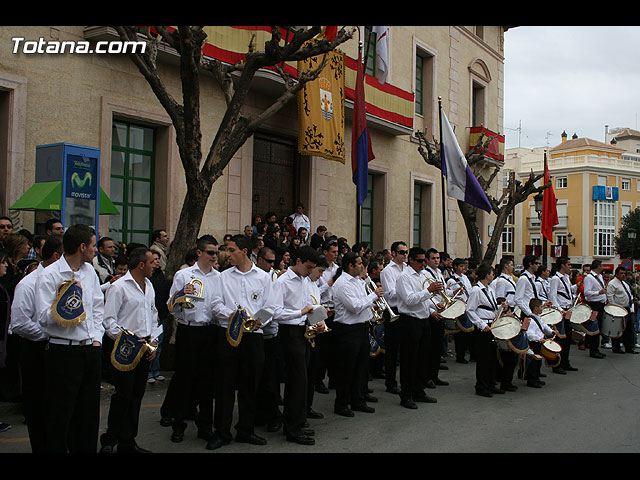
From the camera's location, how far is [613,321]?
1373cm

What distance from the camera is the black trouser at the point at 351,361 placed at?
25.8ft

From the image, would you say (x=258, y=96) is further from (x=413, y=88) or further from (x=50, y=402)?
(x=50, y=402)

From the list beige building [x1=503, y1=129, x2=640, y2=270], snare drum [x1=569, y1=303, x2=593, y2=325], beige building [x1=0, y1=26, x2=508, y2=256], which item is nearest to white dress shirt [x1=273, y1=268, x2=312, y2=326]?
beige building [x1=0, y1=26, x2=508, y2=256]

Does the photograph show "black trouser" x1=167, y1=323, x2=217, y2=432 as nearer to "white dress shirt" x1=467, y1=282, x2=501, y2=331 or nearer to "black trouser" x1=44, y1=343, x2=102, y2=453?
"black trouser" x1=44, y1=343, x2=102, y2=453

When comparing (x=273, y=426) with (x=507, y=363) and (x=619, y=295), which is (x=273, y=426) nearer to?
(x=507, y=363)

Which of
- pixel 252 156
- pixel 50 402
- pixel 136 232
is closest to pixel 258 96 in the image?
pixel 252 156

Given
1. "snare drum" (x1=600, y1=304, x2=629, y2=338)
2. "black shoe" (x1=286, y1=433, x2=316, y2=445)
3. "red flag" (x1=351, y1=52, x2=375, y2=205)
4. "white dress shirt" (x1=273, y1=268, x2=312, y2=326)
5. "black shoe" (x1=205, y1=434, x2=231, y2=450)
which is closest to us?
"black shoe" (x1=205, y1=434, x2=231, y2=450)

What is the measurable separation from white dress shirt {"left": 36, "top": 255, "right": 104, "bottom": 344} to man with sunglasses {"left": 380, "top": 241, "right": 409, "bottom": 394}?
502cm

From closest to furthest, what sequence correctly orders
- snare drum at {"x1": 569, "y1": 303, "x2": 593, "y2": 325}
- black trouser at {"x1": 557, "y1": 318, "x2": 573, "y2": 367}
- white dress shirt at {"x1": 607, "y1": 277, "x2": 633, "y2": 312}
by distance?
black trouser at {"x1": 557, "y1": 318, "x2": 573, "y2": 367} < snare drum at {"x1": 569, "y1": 303, "x2": 593, "y2": 325} < white dress shirt at {"x1": 607, "y1": 277, "x2": 633, "y2": 312}

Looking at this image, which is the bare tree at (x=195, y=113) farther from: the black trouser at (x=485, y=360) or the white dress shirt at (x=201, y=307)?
the black trouser at (x=485, y=360)

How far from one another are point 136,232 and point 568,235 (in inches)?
2231

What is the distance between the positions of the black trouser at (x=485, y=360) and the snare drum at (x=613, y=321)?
18.5ft

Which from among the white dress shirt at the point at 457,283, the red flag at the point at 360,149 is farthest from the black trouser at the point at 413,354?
the red flag at the point at 360,149

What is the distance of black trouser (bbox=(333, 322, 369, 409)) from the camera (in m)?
7.86
